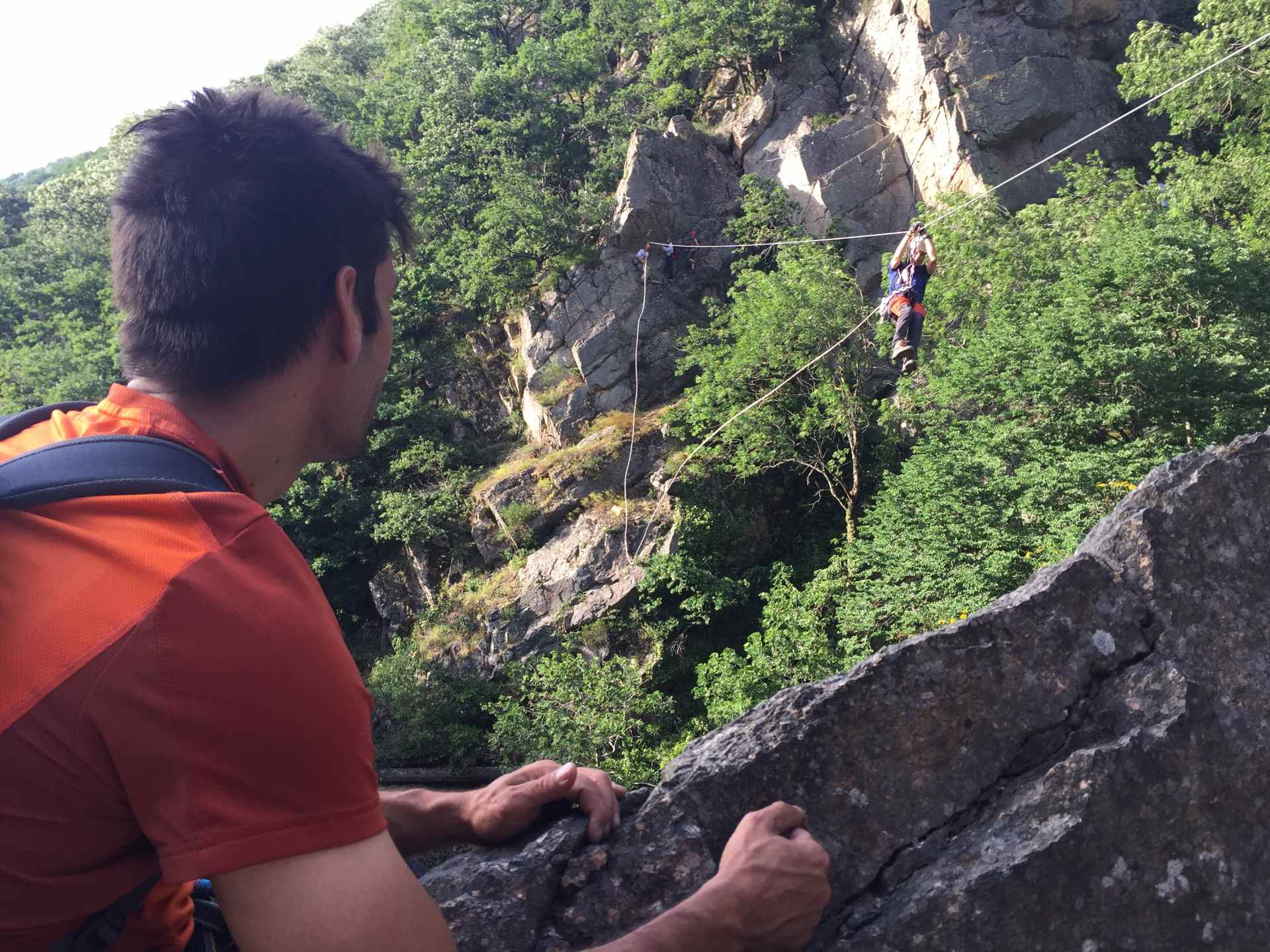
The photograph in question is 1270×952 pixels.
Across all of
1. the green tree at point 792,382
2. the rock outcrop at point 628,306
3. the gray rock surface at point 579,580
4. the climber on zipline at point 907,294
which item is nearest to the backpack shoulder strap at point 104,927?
the climber on zipline at point 907,294

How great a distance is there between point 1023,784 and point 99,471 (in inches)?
74.8

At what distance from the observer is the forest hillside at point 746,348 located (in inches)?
500

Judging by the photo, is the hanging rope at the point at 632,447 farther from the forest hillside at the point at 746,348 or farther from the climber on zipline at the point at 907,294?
the climber on zipline at the point at 907,294

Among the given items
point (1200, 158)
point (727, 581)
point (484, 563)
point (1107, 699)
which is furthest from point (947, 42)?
point (1107, 699)

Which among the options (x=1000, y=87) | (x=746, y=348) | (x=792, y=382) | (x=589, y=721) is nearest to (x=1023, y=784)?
(x=589, y=721)

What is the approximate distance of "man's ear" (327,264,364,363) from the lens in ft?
3.79

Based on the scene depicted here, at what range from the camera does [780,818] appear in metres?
1.73

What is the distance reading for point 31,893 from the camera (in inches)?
35.5

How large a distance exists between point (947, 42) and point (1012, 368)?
1142cm

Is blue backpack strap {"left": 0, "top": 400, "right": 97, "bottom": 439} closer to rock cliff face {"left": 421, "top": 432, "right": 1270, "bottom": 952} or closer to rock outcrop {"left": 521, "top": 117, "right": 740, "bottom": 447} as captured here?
rock cliff face {"left": 421, "top": 432, "right": 1270, "bottom": 952}

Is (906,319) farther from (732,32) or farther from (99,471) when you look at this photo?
(732,32)

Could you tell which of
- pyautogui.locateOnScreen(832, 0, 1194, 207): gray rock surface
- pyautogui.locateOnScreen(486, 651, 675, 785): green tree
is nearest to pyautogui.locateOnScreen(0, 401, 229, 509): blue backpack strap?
pyautogui.locateOnScreen(486, 651, 675, 785): green tree

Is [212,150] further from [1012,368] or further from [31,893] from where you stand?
[1012,368]

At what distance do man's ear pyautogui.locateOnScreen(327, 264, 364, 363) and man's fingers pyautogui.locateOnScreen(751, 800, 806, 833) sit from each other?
113cm
